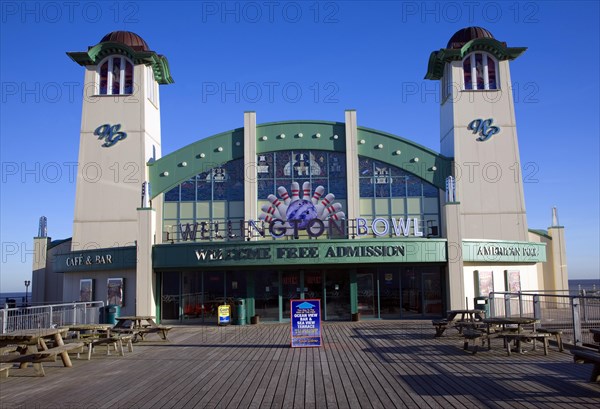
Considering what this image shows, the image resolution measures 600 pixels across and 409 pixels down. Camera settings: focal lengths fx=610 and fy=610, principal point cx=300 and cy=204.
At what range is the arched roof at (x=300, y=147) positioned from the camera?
102ft

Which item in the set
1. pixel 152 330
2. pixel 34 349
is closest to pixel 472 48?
pixel 152 330

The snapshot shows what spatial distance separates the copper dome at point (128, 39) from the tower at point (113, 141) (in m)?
0.06

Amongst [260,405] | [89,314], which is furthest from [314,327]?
[89,314]

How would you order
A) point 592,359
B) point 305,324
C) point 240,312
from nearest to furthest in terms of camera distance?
point 592,359, point 305,324, point 240,312

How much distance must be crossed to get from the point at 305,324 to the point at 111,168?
19426 millimetres

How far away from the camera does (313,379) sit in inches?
483

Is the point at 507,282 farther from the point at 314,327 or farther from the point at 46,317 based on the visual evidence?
the point at 46,317

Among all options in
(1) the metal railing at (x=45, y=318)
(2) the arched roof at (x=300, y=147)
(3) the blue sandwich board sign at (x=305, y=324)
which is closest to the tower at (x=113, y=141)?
(2) the arched roof at (x=300, y=147)

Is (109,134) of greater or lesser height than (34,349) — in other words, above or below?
above

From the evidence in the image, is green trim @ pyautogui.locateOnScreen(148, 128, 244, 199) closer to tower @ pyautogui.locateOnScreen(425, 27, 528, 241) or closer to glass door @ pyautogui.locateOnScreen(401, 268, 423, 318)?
glass door @ pyautogui.locateOnScreen(401, 268, 423, 318)

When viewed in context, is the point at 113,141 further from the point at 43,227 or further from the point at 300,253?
the point at 300,253

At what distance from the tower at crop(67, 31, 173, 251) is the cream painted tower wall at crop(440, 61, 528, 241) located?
16956 millimetres

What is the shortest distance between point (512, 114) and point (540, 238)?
748 centimetres

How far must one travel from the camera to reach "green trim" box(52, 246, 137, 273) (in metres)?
29.0
